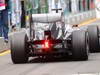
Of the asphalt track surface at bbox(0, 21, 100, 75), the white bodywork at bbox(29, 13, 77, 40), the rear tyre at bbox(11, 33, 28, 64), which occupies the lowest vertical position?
the asphalt track surface at bbox(0, 21, 100, 75)

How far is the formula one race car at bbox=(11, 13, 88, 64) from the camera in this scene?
13.5 m

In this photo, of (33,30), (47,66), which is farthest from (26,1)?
(47,66)

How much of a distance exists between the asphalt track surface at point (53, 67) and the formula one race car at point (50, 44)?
0.26 metres

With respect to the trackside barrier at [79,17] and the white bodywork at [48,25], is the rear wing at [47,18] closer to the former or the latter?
the white bodywork at [48,25]

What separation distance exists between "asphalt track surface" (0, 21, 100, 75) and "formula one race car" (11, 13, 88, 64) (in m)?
0.26

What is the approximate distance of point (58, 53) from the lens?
539 inches

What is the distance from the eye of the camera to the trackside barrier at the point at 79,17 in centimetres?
3411

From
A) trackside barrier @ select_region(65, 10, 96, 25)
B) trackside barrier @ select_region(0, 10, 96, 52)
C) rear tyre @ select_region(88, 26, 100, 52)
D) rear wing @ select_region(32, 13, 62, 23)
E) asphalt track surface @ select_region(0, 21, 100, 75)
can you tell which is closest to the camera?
asphalt track surface @ select_region(0, 21, 100, 75)

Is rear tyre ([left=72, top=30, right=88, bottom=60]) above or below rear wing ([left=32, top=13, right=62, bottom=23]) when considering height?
below

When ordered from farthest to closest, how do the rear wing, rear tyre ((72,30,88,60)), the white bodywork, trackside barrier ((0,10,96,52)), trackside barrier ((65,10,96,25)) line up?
trackside barrier ((65,10,96,25))
trackside barrier ((0,10,96,52))
the rear wing
the white bodywork
rear tyre ((72,30,88,60))

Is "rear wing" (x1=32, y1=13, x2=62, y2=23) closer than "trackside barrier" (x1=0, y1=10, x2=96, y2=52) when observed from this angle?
Yes

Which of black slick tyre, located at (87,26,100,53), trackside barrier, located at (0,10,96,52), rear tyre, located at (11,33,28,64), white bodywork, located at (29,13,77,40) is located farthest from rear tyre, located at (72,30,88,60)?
trackside barrier, located at (0,10,96,52)

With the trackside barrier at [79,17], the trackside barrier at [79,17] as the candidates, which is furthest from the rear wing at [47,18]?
the trackside barrier at [79,17]

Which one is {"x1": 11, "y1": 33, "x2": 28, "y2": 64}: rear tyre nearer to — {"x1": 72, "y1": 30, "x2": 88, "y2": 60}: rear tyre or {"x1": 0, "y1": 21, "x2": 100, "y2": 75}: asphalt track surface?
{"x1": 0, "y1": 21, "x2": 100, "y2": 75}: asphalt track surface
